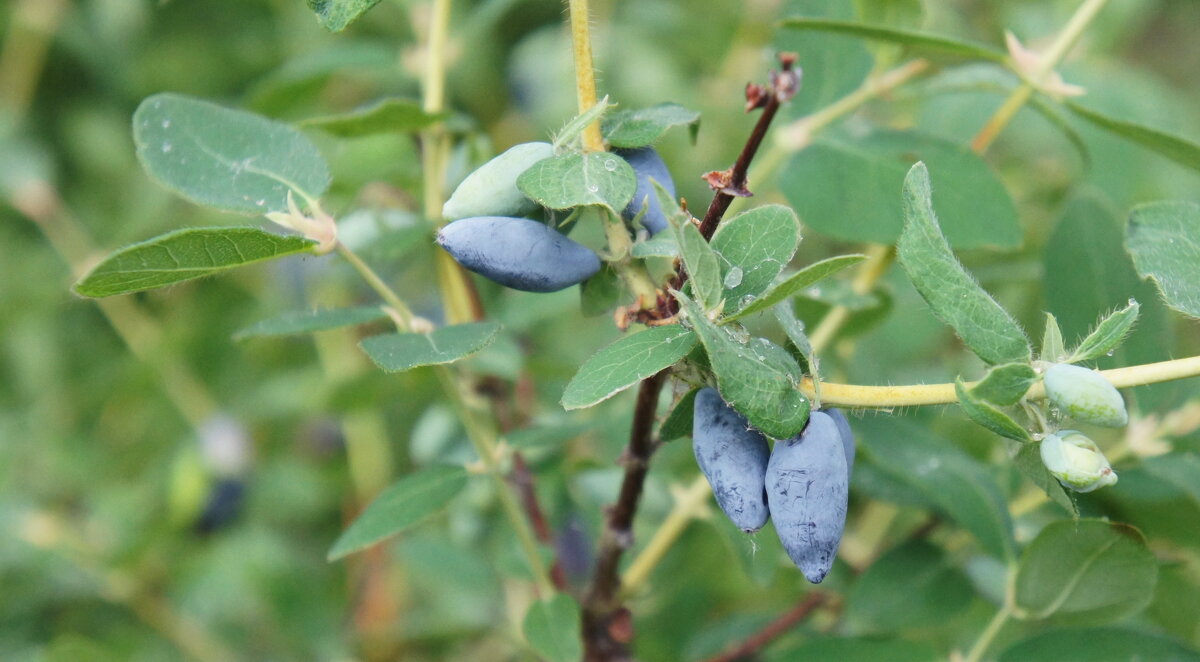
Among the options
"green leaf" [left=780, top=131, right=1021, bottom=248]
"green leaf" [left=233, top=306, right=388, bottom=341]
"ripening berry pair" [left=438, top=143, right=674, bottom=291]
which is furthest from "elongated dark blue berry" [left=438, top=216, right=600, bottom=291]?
"green leaf" [left=780, top=131, right=1021, bottom=248]

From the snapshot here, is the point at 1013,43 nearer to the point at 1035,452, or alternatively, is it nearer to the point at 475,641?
the point at 1035,452

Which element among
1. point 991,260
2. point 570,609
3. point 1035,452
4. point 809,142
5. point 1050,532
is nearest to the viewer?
point 1035,452

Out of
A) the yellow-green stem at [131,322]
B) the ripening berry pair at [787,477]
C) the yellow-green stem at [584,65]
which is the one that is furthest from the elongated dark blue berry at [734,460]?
the yellow-green stem at [131,322]

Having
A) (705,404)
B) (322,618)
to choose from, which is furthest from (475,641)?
(705,404)

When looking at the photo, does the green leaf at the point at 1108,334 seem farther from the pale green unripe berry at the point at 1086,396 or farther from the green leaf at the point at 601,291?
the green leaf at the point at 601,291

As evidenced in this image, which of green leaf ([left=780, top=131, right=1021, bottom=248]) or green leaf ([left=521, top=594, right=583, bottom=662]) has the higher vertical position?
green leaf ([left=780, top=131, right=1021, bottom=248])

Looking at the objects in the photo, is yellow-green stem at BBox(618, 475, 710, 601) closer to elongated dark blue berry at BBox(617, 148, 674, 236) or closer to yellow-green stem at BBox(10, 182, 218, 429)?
elongated dark blue berry at BBox(617, 148, 674, 236)
